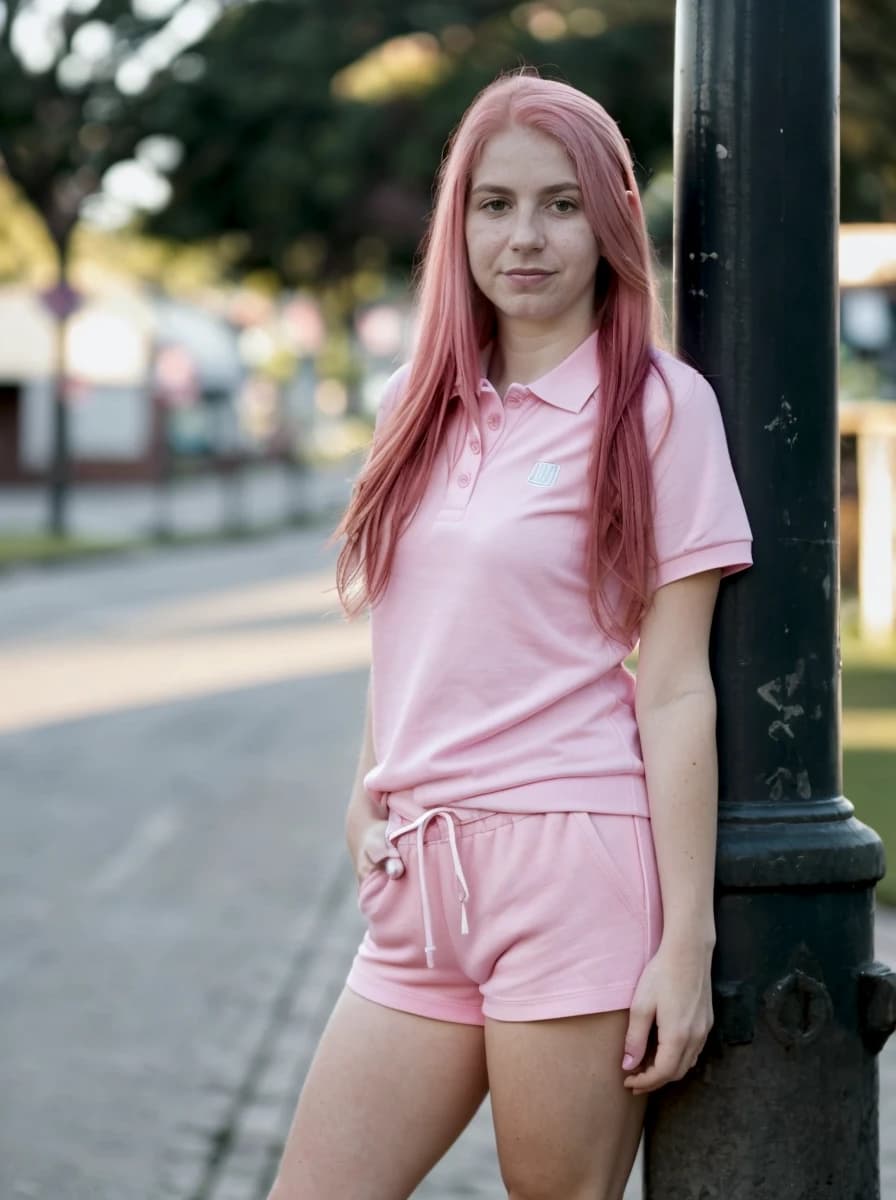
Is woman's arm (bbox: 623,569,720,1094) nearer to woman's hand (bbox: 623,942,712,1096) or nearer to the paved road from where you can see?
woman's hand (bbox: 623,942,712,1096)

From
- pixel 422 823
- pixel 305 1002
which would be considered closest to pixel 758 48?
pixel 422 823

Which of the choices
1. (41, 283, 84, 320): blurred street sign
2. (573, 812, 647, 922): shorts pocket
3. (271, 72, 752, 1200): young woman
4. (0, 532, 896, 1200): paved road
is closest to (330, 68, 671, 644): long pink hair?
(271, 72, 752, 1200): young woman

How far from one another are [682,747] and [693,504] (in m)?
0.28

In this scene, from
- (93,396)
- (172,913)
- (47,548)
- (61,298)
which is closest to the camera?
(172,913)

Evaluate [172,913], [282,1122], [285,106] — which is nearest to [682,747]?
[282,1122]

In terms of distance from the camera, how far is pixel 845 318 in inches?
1540

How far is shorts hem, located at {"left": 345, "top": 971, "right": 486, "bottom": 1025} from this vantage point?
244 centimetres

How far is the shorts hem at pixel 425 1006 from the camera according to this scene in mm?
2441

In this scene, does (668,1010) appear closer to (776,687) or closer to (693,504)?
(776,687)

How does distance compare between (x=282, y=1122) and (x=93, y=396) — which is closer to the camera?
(x=282, y=1122)

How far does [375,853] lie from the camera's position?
2516 mm

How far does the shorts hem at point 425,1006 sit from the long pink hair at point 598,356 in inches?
18.6

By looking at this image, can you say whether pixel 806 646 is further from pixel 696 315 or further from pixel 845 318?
pixel 845 318

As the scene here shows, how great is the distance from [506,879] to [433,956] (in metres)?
0.14
